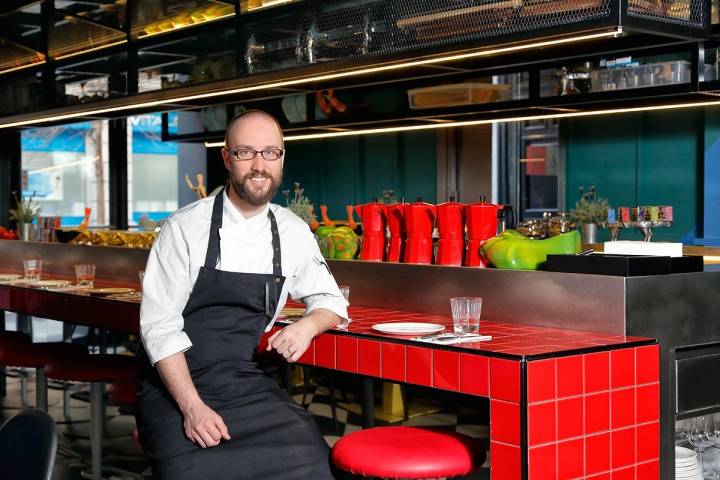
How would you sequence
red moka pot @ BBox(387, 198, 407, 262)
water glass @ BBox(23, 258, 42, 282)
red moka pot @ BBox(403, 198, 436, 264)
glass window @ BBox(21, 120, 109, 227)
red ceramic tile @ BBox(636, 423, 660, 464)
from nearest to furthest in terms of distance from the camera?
1. red ceramic tile @ BBox(636, 423, 660, 464)
2. red moka pot @ BBox(403, 198, 436, 264)
3. red moka pot @ BBox(387, 198, 407, 262)
4. water glass @ BBox(23, 258, 42, 282)
5. glass window @ BBox(21, 120, 109, 227)

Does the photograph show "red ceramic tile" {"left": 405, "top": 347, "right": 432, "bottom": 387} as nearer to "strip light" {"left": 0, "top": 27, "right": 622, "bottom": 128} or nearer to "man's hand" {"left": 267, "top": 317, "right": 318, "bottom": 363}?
"man's hand" {"left": 267, "top": 317, "right": 318, "bottom": 363}

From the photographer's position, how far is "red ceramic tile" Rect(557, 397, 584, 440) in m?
2.39

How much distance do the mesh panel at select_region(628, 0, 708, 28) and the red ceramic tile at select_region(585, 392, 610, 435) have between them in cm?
109

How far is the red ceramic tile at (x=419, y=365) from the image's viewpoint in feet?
8.45

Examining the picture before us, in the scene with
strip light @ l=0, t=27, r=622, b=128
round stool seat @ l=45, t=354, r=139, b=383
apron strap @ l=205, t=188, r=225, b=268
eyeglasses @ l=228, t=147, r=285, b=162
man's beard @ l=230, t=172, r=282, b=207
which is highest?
strip light @ l=0, t=27, r=622, b=128

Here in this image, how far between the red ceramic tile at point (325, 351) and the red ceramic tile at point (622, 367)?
2.75 ft

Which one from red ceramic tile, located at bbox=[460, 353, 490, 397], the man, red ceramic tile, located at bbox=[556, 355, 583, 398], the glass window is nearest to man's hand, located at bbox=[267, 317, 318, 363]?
the man

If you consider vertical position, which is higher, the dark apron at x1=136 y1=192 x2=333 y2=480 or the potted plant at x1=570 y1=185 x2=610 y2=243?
the potted plant at x1=570 y1=185 x2=610 y2=243

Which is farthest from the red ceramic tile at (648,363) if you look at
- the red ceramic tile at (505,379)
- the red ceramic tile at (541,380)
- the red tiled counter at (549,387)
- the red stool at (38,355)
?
the red stool at (38,355)

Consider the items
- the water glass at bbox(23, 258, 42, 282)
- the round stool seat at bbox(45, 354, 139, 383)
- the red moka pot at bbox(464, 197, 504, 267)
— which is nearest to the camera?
the red moka pot at bbox(464, 197, 504, 267)

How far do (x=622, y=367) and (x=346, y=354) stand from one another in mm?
805

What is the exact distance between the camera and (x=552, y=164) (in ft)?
25.6

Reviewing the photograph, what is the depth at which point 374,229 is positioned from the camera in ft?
12.2

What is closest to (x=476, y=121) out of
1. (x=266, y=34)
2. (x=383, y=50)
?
(x=266, y=34)
